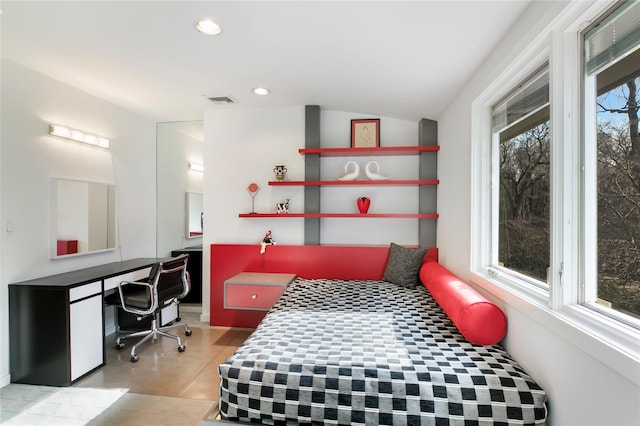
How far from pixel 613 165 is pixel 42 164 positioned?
12.3ft

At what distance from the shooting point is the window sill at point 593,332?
898 millimetres

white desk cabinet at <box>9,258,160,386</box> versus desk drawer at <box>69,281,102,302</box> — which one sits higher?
desk drawer at <box>69,281,102,302</box>

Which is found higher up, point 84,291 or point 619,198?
point 619,198

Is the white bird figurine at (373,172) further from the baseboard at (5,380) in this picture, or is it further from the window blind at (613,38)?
the baseboard at (5,380)

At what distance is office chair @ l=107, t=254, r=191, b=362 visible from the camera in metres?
2.83

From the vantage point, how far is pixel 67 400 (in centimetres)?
217

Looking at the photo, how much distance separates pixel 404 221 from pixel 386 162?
678 mm

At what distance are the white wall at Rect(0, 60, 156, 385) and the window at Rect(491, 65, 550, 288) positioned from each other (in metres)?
3.54

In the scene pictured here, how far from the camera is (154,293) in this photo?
2.82 metres

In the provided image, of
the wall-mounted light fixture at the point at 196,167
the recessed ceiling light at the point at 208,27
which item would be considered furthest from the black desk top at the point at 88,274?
the recessed ceiling light at the point at 208,27

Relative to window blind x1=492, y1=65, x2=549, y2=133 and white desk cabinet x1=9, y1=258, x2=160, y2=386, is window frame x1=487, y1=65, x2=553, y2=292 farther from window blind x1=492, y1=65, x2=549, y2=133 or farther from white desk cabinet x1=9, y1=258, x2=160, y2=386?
white desk cabinet x1=9, y1=258, x2=160, y2=386

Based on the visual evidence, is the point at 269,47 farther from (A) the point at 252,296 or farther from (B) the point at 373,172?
(A) the point at 252,296

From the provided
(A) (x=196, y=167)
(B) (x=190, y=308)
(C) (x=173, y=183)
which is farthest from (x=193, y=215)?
(B) (x=190, y=308)

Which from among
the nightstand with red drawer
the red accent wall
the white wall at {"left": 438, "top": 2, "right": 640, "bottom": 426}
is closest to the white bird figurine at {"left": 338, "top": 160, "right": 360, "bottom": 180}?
the red accent wall
